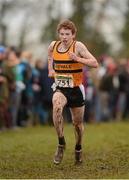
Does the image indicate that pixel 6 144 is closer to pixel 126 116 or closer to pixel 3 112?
pixel 3 112

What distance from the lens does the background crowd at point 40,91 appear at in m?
19.3

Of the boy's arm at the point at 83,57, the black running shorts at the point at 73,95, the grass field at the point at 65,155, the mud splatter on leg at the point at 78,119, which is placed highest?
the boy's arm at the point at 83,57

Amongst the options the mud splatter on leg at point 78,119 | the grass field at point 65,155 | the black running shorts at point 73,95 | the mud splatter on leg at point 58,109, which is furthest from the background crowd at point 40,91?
the mud splatter on leg at point 58,109

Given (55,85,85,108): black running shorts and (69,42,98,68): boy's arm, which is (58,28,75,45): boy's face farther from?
(55,85,85,108): black running shorts

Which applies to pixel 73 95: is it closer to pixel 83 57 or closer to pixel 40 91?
pixel 83 57

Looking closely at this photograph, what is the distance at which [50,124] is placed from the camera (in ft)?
75.8

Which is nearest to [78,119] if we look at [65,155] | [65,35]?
[65,35]

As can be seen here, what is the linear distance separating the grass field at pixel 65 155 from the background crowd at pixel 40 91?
0.89 meters

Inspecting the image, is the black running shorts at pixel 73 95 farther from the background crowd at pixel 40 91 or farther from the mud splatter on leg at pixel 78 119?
the background crowd at pixel 40 91

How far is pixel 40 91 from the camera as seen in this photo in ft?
A: 72.6

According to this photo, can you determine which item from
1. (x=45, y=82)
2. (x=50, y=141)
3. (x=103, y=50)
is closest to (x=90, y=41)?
(x=103, y=50)

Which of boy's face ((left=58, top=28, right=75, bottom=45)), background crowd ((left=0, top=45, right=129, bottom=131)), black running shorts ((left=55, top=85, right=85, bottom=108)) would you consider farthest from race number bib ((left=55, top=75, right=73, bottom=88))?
background crowd ((left=0, top=45, right=129, bottom=131))

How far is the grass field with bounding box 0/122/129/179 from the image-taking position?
35.9 ft

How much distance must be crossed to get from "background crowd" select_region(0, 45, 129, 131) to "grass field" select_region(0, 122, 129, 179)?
89 cm
